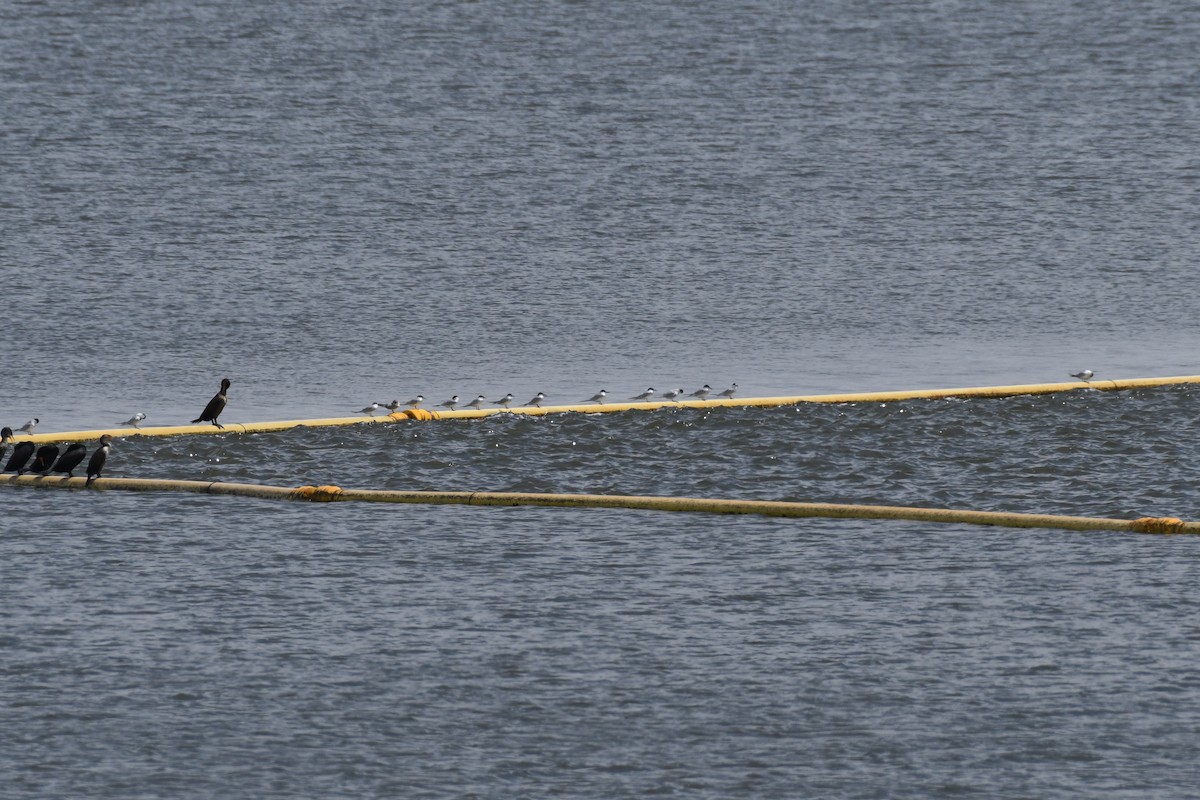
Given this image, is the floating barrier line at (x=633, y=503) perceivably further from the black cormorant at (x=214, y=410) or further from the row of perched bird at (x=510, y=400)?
the row of perched bird at (x=510, y=400)

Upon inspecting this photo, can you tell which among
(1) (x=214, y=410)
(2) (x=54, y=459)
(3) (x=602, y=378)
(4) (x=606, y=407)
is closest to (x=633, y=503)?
(4) (x=606, y=407)

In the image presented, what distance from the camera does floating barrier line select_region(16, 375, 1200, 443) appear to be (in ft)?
105

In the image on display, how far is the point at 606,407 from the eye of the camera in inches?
1329

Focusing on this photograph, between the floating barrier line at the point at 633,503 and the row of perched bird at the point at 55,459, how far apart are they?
117mm

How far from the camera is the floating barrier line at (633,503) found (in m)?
25.9

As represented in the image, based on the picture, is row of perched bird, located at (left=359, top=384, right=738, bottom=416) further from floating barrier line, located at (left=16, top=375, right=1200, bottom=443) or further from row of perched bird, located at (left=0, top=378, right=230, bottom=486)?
row of perched bird, located at (left=0, top=378, right=230, bottom=486)

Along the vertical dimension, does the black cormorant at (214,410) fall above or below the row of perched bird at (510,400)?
above

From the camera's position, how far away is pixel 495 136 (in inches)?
2650

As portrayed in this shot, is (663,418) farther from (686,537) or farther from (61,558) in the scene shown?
(61,558)

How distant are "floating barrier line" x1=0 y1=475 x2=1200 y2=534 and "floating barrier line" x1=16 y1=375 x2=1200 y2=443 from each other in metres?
3.09

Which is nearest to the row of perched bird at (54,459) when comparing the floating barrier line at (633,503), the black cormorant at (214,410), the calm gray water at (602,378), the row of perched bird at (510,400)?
the floating barrier line at (633,503)

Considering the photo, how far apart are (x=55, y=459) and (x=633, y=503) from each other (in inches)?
300

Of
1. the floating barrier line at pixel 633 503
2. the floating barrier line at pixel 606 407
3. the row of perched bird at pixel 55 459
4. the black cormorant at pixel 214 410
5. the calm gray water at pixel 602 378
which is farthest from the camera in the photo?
the floating barrier line at pixel 606 407

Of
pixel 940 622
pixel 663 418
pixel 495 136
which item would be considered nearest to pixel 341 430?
pixel 663 418
